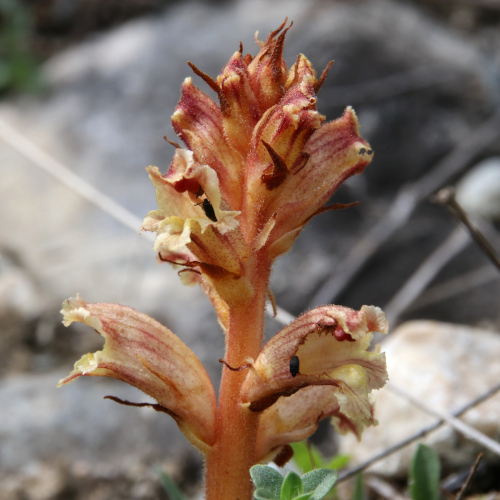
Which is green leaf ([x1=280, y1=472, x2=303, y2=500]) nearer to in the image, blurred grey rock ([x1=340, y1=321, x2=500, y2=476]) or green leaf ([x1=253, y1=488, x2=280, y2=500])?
green leaf ([x1=253, y1=488, x2=280, y2=500])

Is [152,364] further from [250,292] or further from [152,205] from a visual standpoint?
[152,205]

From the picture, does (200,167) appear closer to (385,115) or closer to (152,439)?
(152,439)

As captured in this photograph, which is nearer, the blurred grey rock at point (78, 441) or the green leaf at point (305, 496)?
the green leaf at point (305, 496)

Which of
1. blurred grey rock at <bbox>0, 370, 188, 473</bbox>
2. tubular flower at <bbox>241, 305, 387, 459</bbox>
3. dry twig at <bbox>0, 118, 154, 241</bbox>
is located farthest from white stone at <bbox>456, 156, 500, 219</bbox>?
tubular flower at <bbox>241, 305, 387, 459</bbox>

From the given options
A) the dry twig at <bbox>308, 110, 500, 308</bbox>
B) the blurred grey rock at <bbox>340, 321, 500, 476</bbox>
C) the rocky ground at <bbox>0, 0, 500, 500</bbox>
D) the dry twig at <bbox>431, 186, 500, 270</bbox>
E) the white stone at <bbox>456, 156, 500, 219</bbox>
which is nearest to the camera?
the dry twig at <bbox>431, 186, 500, 270</bbox>

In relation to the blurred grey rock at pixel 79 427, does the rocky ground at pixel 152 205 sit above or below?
above

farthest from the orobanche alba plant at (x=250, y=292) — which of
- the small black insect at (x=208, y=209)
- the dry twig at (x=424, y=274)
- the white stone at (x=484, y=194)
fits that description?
the white stone at (x=484, y=194)

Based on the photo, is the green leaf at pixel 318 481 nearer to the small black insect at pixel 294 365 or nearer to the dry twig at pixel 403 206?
the small black insect at pixel 294 365
